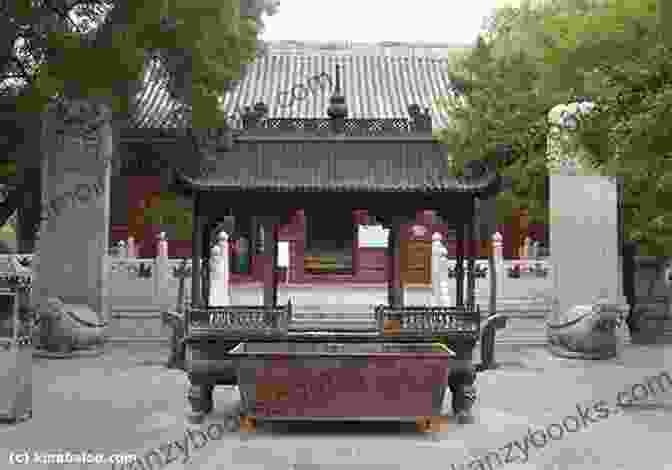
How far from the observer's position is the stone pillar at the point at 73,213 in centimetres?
1455

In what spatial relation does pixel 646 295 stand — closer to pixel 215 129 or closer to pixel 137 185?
pixel 215 129

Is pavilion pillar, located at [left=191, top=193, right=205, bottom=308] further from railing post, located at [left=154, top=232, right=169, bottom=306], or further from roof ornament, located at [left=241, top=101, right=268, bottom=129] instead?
railing post, located at [left=154, top=232, right=169, bottom=306]

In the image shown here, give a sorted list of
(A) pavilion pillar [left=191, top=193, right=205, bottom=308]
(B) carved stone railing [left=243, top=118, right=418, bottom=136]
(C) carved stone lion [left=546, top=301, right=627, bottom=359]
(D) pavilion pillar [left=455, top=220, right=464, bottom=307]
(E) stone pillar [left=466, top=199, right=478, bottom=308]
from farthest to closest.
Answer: (C) carved stone lion [left=546, top=301, right=627, bottom=359] → (B) carved stone railing [left=243, top=118, right=418, bottom=136] → (D) pavilion pillar [left=455, top=220, right=464, bottom=307] → (A) pavilion pillar [left=191, top=193, right=205, bottom=308] → (E) stone pillar [left=466, top=199, right=478, bottom=308]

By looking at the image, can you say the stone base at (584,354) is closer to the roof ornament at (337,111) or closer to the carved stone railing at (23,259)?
the roof ornament at (337,111)

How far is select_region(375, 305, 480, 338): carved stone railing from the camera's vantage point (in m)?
9.08

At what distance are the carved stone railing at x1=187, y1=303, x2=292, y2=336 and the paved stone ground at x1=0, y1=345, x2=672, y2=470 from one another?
1.16 metres

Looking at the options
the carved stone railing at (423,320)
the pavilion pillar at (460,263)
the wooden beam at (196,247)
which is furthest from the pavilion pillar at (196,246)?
the pavilion pillar at (460,263)

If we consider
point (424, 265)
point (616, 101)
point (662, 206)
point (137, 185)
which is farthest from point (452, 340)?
point (137, 185)

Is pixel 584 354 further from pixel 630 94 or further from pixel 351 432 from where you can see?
pixel 630 94

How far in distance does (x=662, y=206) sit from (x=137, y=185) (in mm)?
15483

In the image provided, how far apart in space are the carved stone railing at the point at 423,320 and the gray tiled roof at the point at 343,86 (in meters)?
13.6

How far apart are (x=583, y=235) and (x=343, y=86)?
12.8 m

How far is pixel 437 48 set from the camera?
92.7ft

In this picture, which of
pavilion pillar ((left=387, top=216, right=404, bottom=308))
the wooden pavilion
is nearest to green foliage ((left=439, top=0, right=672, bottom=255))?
the wooden pavilion
